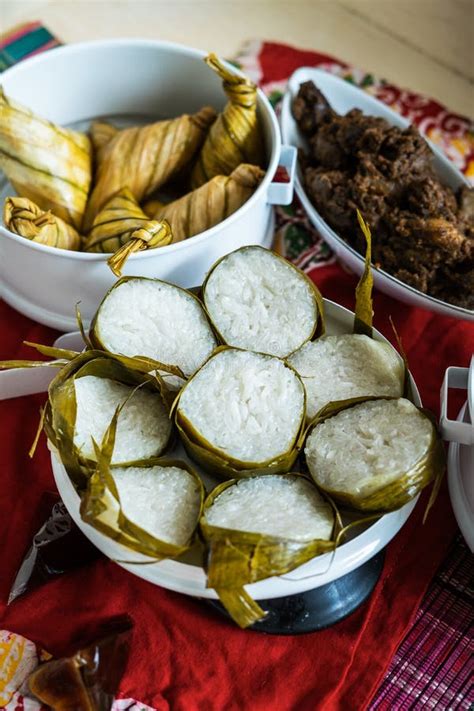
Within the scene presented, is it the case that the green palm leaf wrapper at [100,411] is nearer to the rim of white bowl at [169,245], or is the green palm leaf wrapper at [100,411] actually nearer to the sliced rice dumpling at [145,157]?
the rim of white bowl at [169,245]

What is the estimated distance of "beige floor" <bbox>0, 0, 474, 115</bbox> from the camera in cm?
113

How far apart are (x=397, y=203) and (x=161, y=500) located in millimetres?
420

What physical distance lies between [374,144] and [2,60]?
0.58 metres

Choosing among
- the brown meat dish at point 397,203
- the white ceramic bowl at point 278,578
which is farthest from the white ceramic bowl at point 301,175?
the white ceramic bowl at point 278,578

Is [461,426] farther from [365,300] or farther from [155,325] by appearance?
[155,325]

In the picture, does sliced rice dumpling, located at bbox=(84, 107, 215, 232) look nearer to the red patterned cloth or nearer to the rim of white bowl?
the rim of white bowl

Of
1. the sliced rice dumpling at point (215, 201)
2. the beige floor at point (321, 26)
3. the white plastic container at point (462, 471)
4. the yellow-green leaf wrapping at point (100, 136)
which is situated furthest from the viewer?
the beige floor at point (321, 26)

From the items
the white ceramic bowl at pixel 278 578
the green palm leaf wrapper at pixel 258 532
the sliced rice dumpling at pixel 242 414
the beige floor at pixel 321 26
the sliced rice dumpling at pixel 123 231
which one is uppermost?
the beige floor at pixel 321 26

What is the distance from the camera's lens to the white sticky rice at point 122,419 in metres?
0.59

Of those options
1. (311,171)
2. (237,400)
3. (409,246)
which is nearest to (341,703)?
(237,400)

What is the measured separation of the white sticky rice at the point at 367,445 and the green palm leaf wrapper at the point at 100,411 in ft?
0.42

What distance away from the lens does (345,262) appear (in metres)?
0.83

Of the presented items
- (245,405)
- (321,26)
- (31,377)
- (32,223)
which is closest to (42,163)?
(32,223)

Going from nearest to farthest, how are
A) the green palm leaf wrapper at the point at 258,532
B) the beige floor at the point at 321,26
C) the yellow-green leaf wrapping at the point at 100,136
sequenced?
the green palm leaf wrapper at the point at 258,532 < the yellow-green leaf wrapping at the point at 100,136 < the beige floor at the point at 321,26
